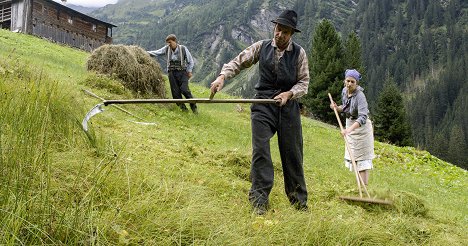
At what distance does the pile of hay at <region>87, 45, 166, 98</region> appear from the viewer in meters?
13.4

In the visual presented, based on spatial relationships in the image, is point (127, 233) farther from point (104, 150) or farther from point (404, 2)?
point (404, 2)

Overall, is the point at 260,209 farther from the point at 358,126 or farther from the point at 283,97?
the point at 358,126

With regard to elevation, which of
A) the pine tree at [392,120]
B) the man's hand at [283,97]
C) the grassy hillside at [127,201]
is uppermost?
the man's hand at [283,97]

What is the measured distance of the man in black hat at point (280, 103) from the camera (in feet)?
15.7

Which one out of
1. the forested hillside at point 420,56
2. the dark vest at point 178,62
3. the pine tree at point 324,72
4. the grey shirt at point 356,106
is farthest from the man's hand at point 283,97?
the forested hillside at point 420,56

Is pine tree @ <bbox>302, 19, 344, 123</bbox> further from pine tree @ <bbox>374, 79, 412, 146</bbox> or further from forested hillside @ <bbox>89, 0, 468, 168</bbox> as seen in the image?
forested hillside @ <bbox>89, 0, 468, 168</bbox>

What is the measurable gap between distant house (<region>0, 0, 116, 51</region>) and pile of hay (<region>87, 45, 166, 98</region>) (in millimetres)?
25492

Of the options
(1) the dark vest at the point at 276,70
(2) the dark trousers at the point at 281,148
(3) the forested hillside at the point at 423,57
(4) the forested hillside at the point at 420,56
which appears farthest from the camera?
(4) the forested hillside at the point at 420,56

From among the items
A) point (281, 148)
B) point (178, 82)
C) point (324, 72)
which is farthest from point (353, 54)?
point (281, 148)

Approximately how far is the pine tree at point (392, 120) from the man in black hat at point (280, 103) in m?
34.4

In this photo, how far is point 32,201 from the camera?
2621 mm

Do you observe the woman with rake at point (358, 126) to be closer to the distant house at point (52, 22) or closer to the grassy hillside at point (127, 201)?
the grassy hillside at point (127, 201)

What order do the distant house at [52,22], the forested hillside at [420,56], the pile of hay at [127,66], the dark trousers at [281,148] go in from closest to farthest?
the dark trousers at [281,148]
the pile of hay at [127,66]
the distant house at [52,22]
the forested hillside at [420,56]

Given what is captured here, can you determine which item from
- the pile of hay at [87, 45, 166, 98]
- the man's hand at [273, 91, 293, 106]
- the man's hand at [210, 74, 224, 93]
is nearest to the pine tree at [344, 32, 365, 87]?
the pile of hay at [87, 45, 166, 98]
